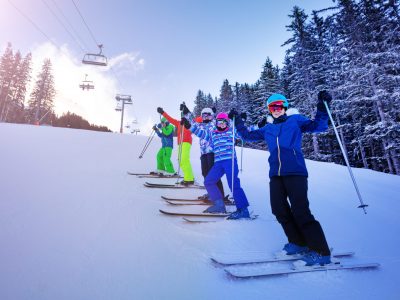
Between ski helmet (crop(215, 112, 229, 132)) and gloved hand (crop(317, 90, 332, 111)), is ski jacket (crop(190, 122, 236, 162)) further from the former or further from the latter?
gloved hand (crop(317, 90, 332, 111))

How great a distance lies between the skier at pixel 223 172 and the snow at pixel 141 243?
36 cm

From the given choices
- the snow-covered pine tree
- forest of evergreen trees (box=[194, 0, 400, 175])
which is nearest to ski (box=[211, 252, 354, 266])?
forest of evergreen trees (box=[194, 0, 400, 175])

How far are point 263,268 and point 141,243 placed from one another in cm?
144

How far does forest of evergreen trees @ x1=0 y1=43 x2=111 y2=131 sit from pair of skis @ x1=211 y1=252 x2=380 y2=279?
154 feet

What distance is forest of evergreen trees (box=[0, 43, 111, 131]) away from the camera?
49.9m

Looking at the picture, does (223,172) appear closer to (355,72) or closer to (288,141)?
(288,141)

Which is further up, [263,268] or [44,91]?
[44,91]

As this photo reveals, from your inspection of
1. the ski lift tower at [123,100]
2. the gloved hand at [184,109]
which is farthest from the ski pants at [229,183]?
the ski lift tower at [123,100]

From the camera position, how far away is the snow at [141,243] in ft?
7.05

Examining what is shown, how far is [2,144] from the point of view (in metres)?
8.69

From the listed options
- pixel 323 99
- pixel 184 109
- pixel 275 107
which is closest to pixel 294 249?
pixel 275 107

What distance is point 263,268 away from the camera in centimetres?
261

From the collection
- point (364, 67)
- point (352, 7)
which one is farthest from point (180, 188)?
point (352, 7)

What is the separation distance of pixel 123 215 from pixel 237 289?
2323 mm
